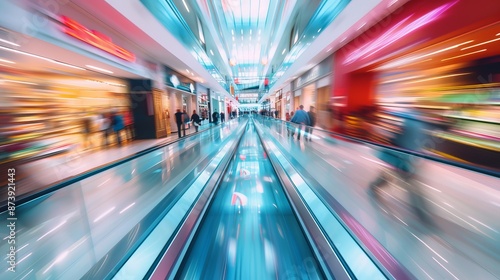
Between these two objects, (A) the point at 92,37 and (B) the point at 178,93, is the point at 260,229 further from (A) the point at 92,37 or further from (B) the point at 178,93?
(B) the point at 178,93

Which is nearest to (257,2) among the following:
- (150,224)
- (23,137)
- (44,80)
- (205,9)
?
(205,9)

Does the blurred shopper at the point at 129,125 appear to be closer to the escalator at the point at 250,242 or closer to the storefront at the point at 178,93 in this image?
the storefront at the point at 178,93

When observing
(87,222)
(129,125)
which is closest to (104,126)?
(129,125)

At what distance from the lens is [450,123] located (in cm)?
454

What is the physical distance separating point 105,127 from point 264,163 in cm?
741

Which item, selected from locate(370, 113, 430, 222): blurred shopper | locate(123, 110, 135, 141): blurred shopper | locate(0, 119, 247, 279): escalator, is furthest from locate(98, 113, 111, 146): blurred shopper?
locate(370, 113, 430, 222): blurred shopper

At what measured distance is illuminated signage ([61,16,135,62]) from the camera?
4185 mm

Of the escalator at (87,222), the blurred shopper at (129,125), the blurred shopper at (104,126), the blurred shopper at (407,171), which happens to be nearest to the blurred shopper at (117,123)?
the blurred shopper at (104,126)

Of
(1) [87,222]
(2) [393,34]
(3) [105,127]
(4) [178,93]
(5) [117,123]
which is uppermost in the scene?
(2) [393,34]

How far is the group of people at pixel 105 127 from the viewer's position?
732 cm

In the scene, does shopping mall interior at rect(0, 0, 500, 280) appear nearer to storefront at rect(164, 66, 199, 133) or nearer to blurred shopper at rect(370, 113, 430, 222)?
blurred shopper at rect(370, 113, 430, 222)

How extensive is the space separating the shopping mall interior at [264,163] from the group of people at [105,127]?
0.27 feet

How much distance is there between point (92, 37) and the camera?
4.83 m

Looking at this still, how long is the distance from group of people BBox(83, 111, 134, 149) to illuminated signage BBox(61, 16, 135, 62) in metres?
3.10
